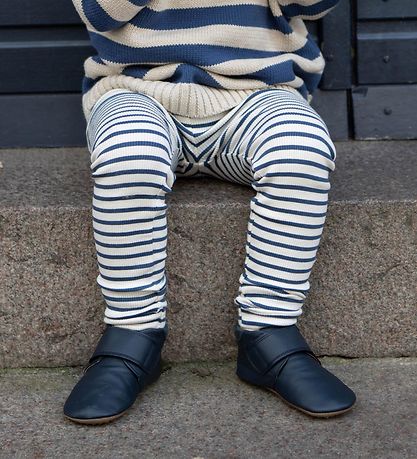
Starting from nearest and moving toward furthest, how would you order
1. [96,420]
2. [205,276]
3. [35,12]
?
[96,420]
[205,276]
[35,12]

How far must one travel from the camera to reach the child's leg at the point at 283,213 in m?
1.80

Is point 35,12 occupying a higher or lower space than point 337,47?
higher

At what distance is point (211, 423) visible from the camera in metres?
1.79

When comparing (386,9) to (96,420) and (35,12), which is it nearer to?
(35,12)

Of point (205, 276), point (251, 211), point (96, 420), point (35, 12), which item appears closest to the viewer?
point (96, 420)

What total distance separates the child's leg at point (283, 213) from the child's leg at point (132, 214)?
189 millimetres

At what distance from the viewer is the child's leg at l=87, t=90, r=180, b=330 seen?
1768mm

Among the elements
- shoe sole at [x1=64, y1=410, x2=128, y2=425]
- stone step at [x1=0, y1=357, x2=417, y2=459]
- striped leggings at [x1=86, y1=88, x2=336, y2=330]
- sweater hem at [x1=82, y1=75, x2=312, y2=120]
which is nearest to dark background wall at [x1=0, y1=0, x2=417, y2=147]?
sweater hem at [x1=82, y1=75, x2=312, y2=120]

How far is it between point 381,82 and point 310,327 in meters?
0.90

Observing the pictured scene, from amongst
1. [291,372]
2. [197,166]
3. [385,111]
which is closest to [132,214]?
[197,166]

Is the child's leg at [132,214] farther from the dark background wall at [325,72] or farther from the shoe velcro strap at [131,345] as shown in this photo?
the dark background wall at [325,72]

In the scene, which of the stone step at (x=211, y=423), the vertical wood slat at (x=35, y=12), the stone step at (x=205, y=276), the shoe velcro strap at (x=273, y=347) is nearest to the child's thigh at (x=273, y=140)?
the stone step at (x=205, y=276)

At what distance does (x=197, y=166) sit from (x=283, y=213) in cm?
37

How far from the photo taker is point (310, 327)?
2.08 m
